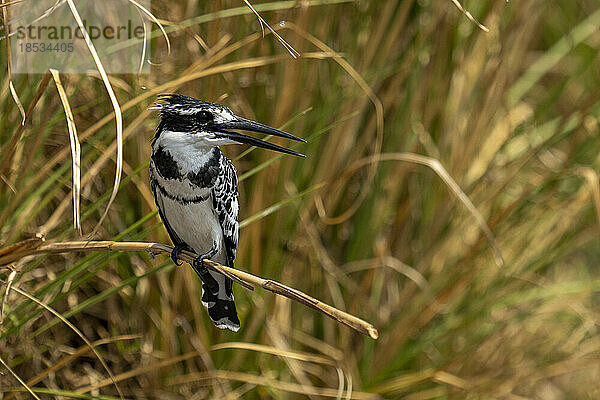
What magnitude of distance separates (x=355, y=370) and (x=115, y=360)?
23.9 inches

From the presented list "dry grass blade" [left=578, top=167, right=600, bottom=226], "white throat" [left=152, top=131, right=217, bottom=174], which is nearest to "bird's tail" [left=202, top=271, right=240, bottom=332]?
"white throat" [left=152, top=131, right=217, bottom=174]

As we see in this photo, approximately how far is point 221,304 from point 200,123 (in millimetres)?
234

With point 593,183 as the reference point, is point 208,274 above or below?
above

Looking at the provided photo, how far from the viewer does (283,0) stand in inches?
60.5

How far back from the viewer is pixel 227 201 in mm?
829

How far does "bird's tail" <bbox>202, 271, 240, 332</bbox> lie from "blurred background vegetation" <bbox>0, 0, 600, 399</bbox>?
63 centimetres

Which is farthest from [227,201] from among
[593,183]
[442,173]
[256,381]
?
[593,183]

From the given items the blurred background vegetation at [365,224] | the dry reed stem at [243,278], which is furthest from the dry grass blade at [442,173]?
the dry reed stem at [243,278]

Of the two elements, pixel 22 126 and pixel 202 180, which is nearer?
pixel 202 180

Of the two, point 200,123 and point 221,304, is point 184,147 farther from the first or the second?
point 221,304

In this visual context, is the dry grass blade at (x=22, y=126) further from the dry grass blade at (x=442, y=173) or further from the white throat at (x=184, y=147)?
the dry grass blade at (x=442, y=173)

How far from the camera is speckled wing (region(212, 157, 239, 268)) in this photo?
2.48ft

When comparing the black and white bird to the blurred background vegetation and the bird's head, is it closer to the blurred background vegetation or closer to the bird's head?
the bird's head

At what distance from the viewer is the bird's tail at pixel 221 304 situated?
29.5 inches
